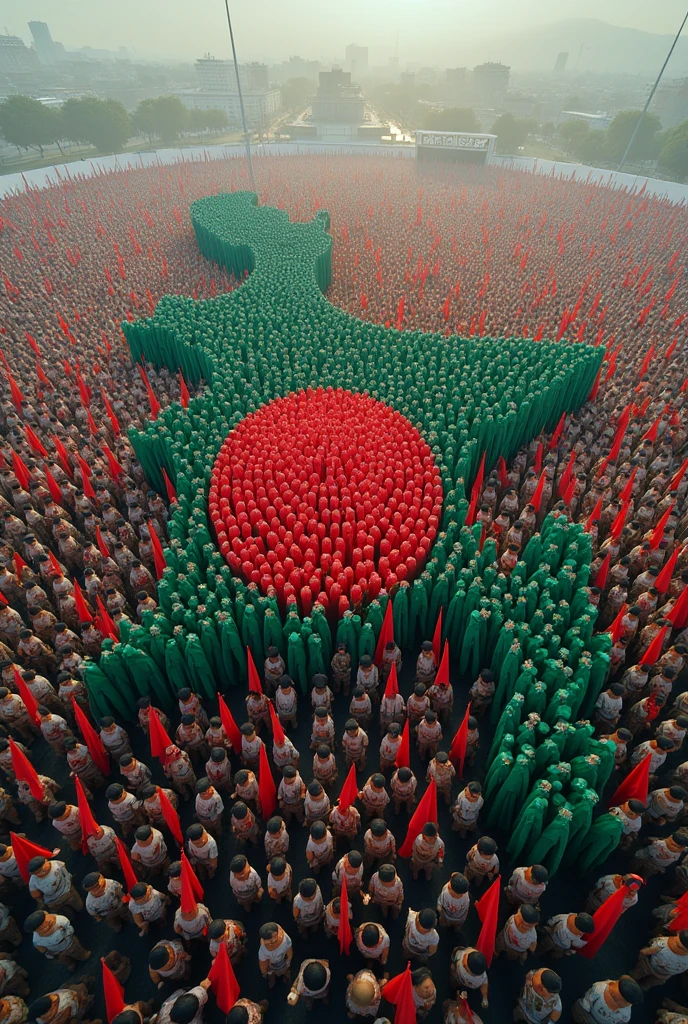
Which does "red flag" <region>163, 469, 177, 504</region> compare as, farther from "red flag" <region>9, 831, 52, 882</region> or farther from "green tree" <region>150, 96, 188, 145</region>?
"green tree" <region>150, 96, 188, 145</region>

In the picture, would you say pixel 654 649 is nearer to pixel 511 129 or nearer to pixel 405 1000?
pixel 405 1000

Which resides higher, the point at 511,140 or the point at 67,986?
the point at 67,986

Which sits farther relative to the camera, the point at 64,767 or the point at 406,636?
the point at 406,636

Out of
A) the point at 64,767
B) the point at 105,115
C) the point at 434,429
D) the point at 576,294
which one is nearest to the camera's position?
the point at 64,767

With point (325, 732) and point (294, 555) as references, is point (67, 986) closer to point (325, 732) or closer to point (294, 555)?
point (325, 732)

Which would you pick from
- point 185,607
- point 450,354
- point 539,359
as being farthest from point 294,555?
point 539,359

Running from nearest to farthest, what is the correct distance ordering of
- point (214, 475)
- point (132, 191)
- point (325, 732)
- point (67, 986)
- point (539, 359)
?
point (67, 986) → point (325, 732) → point (214, 475) → point (539, 359) → point (132, 191)

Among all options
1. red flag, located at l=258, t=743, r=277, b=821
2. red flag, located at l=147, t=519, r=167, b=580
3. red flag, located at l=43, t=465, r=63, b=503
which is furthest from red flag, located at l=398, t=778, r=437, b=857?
red flag, located at l=43, t=465, r=63, b=503
